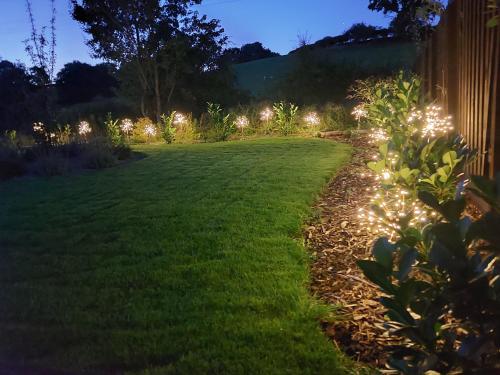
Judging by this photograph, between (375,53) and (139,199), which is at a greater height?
→ (375,53)

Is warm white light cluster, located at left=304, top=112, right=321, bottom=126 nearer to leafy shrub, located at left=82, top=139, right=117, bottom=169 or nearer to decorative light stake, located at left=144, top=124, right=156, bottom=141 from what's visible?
decorative light stake, located at left=144, top=124, right=156, bottom=141

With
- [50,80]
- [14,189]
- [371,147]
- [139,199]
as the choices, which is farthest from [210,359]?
[50,80]

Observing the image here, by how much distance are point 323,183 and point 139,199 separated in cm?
282

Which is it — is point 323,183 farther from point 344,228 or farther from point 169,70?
point 169,70

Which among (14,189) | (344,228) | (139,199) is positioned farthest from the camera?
(14,189)

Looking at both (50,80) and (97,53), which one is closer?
(50,80)

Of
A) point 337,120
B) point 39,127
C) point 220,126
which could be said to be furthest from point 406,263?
point 337,120

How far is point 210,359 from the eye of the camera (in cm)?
262

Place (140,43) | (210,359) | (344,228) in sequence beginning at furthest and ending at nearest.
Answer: (140,43) < (344,228) < (210,359)

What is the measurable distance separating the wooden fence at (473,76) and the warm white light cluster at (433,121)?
0.38 ft

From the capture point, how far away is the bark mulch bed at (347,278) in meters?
2.75

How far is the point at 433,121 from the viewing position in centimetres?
618

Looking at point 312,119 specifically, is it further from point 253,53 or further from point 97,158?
point 253,53

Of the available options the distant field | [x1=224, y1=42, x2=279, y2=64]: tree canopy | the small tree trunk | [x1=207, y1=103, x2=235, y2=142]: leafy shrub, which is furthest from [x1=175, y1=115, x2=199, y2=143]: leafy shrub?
[x1=224, y1=42, x2=279, y2=64]: tree canopy
